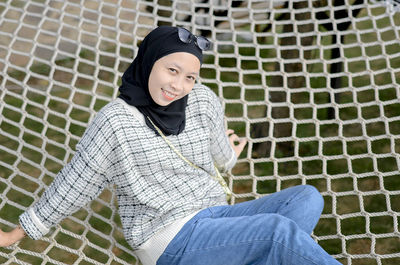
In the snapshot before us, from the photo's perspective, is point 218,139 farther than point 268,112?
No

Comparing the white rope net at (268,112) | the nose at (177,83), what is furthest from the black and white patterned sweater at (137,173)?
the white rope net at (268,112)

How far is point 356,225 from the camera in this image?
251cm

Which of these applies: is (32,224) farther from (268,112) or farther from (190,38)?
(268,112)

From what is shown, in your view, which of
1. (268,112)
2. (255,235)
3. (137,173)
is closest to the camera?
(255,235)

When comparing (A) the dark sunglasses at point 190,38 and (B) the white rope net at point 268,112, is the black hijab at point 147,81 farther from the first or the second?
(B) the white rope net at point 268,112

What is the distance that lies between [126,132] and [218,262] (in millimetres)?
371

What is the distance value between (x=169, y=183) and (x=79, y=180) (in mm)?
222

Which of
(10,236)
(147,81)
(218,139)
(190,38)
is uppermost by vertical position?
(190,38)

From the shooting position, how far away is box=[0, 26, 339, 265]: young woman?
1286 mm

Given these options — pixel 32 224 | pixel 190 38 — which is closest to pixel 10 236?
pixel 32 224

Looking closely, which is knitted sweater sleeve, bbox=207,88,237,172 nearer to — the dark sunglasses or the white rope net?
the dark sunglasses

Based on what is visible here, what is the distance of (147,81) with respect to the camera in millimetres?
1335

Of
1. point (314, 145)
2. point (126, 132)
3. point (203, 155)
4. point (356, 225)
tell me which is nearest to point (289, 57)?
point (314, 145)

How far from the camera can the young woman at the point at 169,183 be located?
A: 1.29 metres
